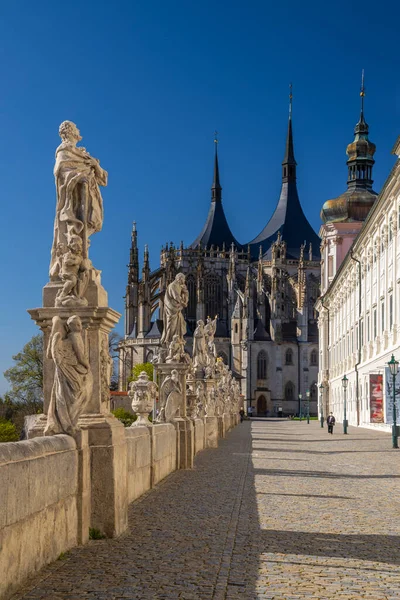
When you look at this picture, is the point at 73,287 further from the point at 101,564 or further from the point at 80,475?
the point at 101,564

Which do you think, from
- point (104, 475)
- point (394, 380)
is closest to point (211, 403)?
point (394, 380)

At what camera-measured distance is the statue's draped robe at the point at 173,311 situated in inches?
814

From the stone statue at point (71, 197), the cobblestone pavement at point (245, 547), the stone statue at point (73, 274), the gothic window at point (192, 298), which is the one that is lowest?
the cobblestone pavement at point (245, 547)

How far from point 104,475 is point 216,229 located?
4598 inches

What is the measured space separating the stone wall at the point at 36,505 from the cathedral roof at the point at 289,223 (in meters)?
112

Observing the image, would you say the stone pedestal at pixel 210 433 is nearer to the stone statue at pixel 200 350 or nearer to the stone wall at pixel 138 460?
the stone statue at pixel 200 350

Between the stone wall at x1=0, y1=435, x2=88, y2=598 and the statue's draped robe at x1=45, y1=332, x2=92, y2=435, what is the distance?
0.28 metres

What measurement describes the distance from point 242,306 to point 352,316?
5142 cm

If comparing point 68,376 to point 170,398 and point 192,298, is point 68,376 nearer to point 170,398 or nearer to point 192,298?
point 170,398

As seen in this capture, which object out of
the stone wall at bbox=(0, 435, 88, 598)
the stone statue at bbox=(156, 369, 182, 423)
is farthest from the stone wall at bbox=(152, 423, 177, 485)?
the stone wall at bbox=(0, 435, 88, 598)

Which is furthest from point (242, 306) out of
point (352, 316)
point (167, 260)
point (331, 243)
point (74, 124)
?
point (74, 124)

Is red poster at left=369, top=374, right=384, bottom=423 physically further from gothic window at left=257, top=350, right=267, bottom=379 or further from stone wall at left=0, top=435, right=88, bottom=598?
gothic window at left=257, top=350, right=267, bottom=379

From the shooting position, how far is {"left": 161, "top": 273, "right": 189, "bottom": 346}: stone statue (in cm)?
2067

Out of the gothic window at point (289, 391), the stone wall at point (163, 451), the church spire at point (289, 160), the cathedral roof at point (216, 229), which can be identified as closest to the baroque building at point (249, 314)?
the gothic window at point (289, 391)
